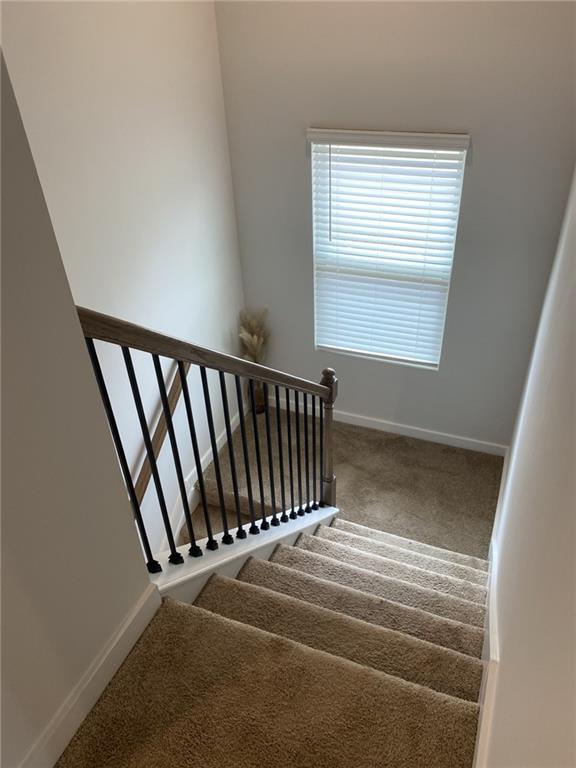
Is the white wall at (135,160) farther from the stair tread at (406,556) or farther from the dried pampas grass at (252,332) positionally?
the stair tread at (406,556)

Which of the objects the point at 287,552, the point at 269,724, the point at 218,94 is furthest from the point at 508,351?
the point at 269,724

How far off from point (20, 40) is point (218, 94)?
173 centimetres

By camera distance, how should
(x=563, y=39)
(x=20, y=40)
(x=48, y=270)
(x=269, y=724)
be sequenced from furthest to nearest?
(x=563, y=39), (x=20, y=40), (x=269, y=724), (x=48, y=270)

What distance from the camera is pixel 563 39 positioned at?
9.48 ft

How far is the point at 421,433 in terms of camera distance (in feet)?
15.3

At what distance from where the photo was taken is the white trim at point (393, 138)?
333 centimetres

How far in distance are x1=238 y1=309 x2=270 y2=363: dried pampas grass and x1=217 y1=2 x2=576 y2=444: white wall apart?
205 mm

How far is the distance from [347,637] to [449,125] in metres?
2.89

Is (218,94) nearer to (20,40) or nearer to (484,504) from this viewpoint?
(20,40)

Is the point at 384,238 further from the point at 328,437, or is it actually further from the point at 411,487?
the point at 411,487

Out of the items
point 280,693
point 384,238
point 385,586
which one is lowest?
point 385,586

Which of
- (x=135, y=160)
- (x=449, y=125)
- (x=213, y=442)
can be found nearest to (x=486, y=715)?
(x=213, y=442)

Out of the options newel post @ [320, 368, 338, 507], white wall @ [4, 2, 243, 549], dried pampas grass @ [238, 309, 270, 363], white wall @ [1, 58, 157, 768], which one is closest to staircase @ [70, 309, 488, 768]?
white wall @ [1, 58, 157, 768]

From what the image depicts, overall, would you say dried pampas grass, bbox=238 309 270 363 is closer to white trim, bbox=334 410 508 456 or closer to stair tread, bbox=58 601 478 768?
white trim, bbox=334 410 508 456
